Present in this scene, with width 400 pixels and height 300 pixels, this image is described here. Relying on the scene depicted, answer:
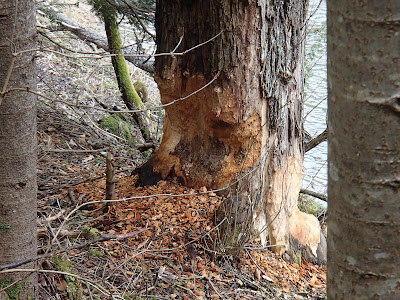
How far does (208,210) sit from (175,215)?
0.25 meters

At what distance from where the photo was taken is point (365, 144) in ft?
2.71

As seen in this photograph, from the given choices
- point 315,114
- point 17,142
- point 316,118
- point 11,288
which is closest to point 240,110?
point 17,142

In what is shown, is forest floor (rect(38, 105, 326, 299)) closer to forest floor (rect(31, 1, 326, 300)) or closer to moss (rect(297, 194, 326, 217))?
forest floor (rect(31, 1, 326, 300))

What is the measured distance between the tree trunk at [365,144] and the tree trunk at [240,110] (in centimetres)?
282

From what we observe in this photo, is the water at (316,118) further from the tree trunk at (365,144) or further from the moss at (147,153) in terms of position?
the tree trunk at (365,144)

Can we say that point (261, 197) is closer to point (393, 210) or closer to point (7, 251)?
point (7, 251)

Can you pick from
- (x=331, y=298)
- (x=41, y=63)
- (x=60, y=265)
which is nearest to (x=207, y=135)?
(x=60, y=265)

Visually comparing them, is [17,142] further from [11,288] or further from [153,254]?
[153,254]

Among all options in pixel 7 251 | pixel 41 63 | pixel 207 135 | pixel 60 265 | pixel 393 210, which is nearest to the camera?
pixel 393 210

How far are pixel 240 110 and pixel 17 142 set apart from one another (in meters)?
1.95

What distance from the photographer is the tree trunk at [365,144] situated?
80 centimetres

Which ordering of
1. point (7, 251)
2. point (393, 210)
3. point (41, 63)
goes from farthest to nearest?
point (41, 63) → point (7, 251) → point (393, 210)

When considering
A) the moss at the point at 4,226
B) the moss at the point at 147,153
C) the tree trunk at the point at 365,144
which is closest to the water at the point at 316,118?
the moss at the point at 147,153

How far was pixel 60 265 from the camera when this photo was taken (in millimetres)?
3107
